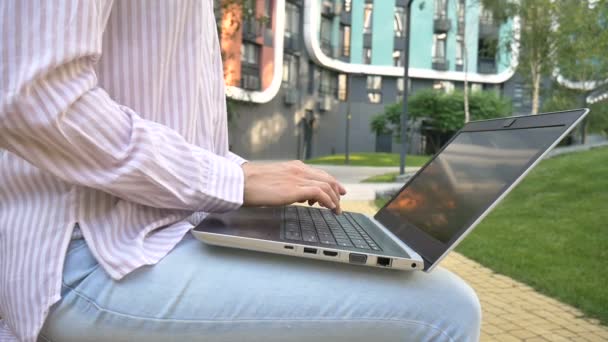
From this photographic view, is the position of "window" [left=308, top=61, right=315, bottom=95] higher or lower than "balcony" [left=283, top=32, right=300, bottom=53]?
lower

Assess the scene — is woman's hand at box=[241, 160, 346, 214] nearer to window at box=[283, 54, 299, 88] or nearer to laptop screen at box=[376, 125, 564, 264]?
laptop screen at box=[376, 125, 564, 264]

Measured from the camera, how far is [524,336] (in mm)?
3287

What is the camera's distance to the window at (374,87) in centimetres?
3788

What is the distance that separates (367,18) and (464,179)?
36.0 metres

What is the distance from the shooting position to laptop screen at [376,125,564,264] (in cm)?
99

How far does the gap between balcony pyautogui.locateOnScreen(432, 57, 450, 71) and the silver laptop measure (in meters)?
37.5

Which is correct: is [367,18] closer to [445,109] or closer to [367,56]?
[367,56]

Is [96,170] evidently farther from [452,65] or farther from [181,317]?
[452,65]

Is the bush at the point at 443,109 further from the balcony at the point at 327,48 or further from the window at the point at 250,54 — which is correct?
the window at the point at 250,54

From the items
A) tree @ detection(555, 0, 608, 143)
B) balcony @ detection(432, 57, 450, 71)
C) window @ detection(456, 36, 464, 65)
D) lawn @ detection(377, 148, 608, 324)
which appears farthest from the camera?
window @ detection(456, 36, 464, 65)

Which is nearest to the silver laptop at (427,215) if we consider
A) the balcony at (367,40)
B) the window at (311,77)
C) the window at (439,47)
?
the window at (311,77)

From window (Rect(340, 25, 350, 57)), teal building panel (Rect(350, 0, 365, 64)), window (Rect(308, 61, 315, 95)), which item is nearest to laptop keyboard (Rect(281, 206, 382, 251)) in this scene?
window (Rect(308, 61, 315, 95))

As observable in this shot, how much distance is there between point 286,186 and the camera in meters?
0.95

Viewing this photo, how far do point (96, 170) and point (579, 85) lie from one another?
34.2 metres
